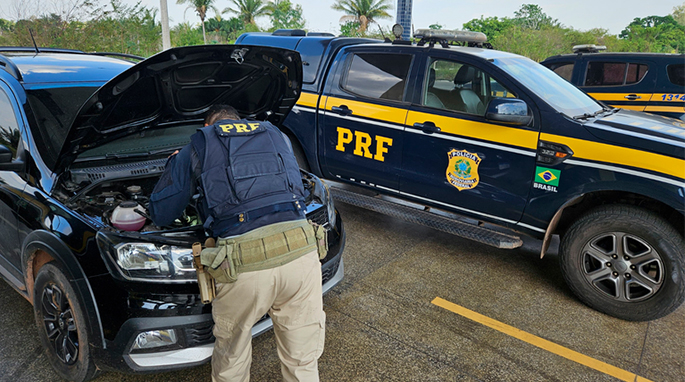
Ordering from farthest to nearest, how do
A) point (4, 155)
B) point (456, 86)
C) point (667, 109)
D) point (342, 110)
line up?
point (667, 109) → point (342, 110) → point (456, 86) → point (4, 155)

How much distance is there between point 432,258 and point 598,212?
139cm

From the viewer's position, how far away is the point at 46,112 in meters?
2.93

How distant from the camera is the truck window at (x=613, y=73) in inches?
298

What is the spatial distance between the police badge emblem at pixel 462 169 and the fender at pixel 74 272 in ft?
9.01

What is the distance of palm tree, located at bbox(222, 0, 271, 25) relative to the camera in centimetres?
4267

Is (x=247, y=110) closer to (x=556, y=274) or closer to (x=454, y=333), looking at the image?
(x=454, y=333)

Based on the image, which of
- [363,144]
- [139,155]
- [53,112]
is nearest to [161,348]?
[139,155]

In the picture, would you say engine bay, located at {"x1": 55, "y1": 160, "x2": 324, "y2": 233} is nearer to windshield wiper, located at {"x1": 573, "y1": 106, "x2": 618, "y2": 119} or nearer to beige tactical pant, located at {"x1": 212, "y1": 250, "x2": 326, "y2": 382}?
beige tactical pant, located at {"x1": 212, "y1": 250, "x2": 326, "y2": 382}

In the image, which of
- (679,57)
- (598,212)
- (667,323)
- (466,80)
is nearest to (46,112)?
(466,80)

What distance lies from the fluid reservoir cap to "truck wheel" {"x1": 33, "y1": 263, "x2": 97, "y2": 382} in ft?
1.15

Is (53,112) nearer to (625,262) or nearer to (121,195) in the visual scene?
(121,195)

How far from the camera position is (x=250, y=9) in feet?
141

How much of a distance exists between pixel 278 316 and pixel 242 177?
25.3 inches

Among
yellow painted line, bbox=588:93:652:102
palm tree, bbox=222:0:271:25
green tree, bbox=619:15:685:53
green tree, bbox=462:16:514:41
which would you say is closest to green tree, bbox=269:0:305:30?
palm tree, bbox=222:0:271:25
